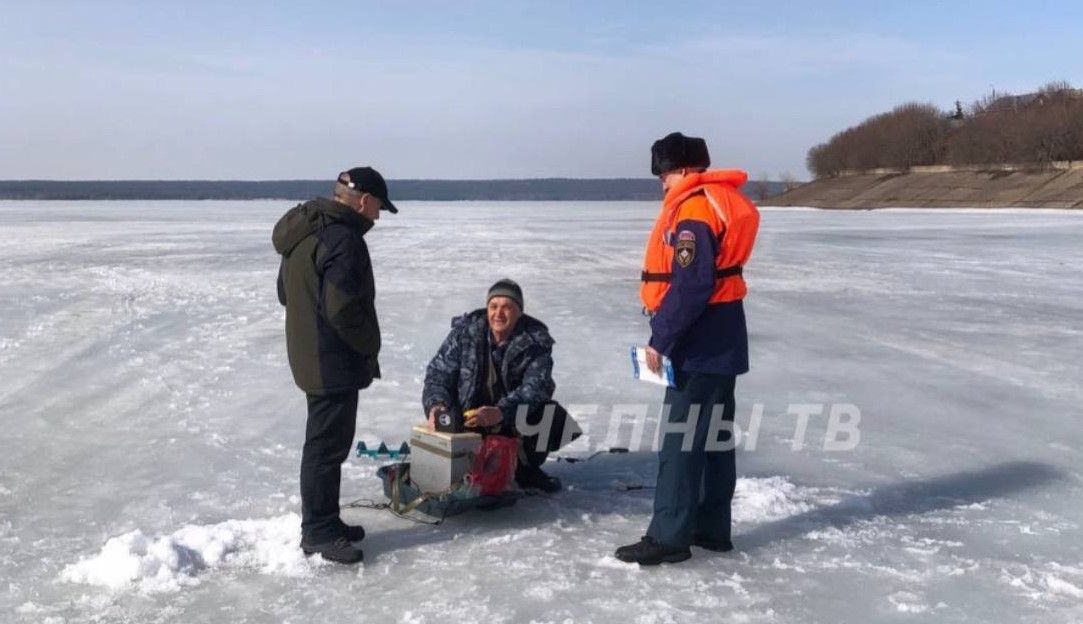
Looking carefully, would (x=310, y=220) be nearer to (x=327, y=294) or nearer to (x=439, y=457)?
(x=327, y=294)

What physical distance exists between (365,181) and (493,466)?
141cm

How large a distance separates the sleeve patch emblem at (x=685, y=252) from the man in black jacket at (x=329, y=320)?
110 cm

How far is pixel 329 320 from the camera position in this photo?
3680mm

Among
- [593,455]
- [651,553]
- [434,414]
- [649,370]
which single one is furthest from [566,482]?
[649,370]

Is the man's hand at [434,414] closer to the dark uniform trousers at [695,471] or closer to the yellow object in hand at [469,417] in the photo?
the yellow object in hand at [469,417]

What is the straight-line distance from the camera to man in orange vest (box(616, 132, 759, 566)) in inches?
141

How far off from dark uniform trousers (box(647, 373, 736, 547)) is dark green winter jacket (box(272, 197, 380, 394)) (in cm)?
116

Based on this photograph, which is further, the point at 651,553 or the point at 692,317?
the point at 651,553

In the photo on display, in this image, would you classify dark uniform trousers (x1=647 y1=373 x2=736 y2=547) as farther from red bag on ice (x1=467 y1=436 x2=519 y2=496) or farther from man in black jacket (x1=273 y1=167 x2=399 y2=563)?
man in black jacket (x1=273 y1=167 x2=399 y2=563)

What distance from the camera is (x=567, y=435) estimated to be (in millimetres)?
4922

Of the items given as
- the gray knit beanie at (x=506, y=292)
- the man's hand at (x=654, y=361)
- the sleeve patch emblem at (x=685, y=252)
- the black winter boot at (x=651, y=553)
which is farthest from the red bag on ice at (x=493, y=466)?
the sleeve patch emblem at (x=685, y=252)

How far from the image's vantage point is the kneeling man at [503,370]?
4.67 metres

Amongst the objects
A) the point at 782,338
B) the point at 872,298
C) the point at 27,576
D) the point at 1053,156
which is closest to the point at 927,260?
the point at 872,298

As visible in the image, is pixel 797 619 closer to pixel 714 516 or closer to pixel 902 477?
pixel 714 516
